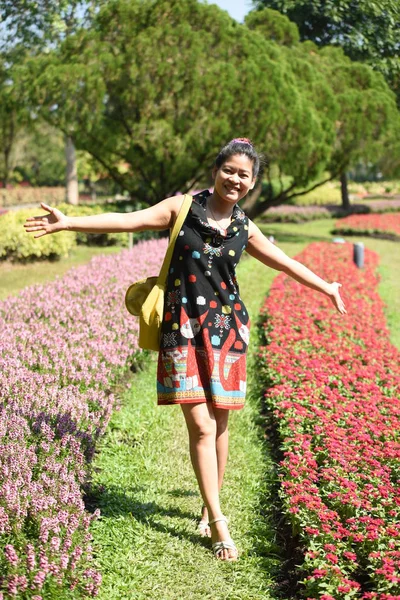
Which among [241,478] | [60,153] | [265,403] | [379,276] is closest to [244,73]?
[379,276]

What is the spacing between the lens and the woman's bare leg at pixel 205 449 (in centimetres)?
319

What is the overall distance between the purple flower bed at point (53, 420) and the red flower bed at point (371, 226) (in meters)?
16.5

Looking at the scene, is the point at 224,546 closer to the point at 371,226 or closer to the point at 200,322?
the point at 200,322

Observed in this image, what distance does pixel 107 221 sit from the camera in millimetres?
3117

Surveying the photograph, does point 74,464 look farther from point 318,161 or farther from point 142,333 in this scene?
point 318,161

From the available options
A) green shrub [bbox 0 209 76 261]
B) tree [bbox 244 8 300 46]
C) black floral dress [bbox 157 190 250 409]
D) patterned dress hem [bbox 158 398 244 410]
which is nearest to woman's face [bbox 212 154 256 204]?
black floral dress [bbox 157 190 250 409]

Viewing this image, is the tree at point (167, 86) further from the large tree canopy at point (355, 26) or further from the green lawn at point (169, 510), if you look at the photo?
the large tree canopy at point (355, 26)

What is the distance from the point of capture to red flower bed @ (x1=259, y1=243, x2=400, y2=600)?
3113 mm

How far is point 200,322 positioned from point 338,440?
1698 millimetres

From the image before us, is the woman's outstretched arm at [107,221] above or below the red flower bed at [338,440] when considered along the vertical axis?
above

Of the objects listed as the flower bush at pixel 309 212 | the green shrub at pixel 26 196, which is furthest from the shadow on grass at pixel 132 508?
the green shrub at pixel 26 196

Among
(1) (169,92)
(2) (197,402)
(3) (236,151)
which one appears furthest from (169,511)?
(1) (169,92)

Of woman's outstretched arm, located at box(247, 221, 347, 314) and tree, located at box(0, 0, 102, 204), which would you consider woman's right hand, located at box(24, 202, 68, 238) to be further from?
tree, located at box(0, 0, 102, 204)

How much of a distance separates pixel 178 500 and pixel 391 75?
81.1ft
